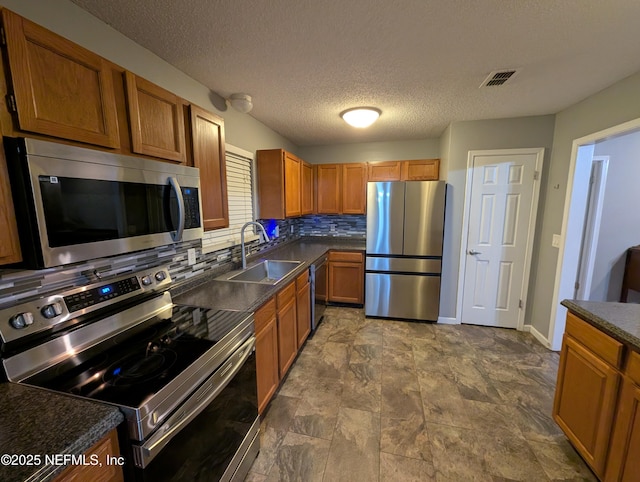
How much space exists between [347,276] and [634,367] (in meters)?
2.73

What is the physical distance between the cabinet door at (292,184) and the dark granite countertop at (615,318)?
2550mm

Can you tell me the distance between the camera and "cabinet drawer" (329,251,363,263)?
144 inches

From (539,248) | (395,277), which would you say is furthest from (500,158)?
(395,277)

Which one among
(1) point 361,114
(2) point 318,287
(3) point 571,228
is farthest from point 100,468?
(3) point 571,228

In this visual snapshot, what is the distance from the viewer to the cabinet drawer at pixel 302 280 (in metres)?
2.44

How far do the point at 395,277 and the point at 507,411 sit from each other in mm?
1667

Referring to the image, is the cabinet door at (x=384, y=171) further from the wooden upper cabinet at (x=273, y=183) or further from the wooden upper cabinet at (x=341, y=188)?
the wooden upper cabinet at (x=273, y=183)

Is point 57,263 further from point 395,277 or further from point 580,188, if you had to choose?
point 580,188

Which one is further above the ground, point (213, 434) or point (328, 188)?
point (328, 188)

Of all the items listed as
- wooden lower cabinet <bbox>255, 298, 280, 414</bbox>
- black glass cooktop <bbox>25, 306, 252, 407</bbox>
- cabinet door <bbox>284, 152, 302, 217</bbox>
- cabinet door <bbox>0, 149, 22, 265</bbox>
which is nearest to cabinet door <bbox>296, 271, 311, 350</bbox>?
wooden lower cabinet <bbox>255, 298, 280, 414</bbox>

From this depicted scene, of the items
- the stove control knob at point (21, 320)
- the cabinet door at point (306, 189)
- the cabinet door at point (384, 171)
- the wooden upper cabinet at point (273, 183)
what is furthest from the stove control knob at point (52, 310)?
the cabinet door at point (384, 171)

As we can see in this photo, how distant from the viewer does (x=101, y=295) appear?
4.14ft

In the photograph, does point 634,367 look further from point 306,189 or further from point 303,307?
point 306,189

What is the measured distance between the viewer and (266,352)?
1.82 meters
